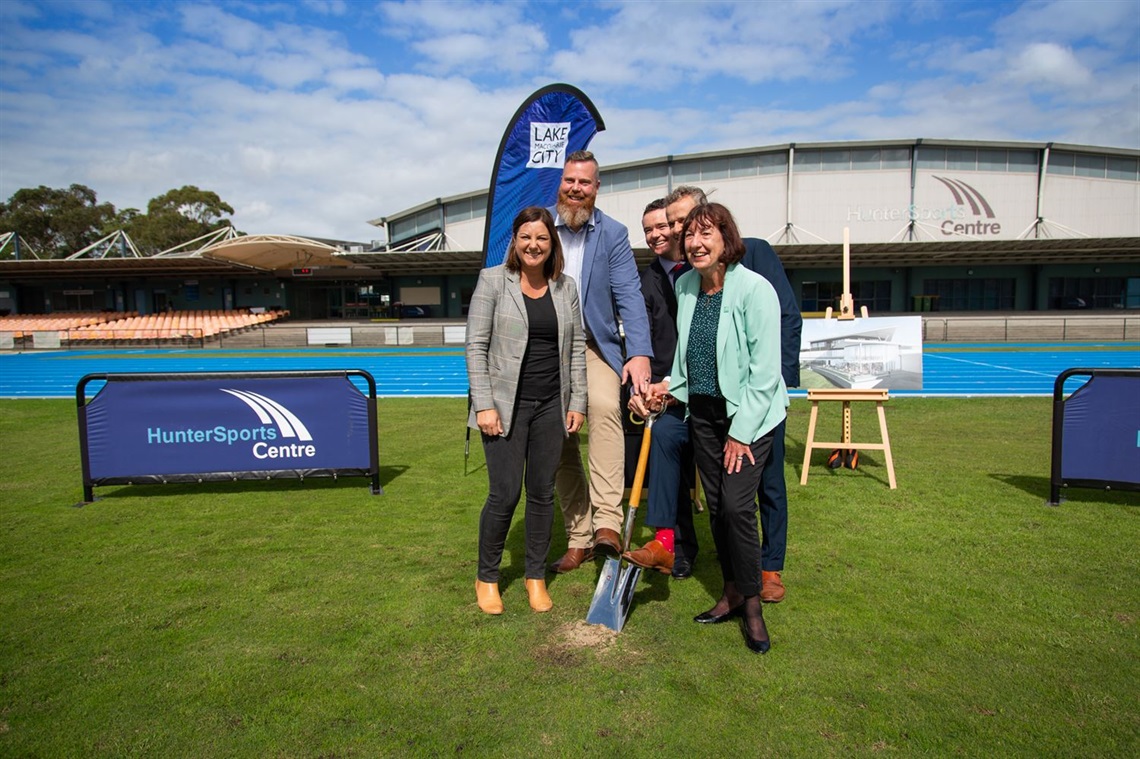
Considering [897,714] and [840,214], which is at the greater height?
[840,214]

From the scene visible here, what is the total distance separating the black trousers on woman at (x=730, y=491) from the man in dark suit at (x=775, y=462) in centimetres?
27

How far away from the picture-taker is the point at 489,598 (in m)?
3.47

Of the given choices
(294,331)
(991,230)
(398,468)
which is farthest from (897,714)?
(991,230)

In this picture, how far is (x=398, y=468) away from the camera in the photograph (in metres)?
6.80

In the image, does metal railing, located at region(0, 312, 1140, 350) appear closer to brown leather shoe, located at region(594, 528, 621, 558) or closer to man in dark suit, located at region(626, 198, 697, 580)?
man in dark suit, located at region(626, 198, 697, 580)

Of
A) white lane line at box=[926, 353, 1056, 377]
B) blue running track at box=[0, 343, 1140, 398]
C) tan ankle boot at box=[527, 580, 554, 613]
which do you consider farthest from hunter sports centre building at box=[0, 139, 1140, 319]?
tan ankle boot at box=[527, 580, 554, 613]

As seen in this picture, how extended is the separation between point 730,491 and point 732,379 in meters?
0.50

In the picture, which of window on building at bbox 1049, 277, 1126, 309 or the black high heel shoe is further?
window on building at bbox 1049, 277, 1126, 309

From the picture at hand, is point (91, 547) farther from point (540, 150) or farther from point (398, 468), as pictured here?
point (540, 150)

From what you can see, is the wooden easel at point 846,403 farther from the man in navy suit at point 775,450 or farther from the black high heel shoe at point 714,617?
the black high heel shoe at point 714,617

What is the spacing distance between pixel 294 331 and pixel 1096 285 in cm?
4052

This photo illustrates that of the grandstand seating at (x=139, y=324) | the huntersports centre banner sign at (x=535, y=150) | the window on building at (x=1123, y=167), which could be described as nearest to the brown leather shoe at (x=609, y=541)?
the huntersports centre banner sign at (x=535, y=150)

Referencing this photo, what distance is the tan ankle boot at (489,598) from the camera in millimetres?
3430

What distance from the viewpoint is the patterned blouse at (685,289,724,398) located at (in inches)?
124
